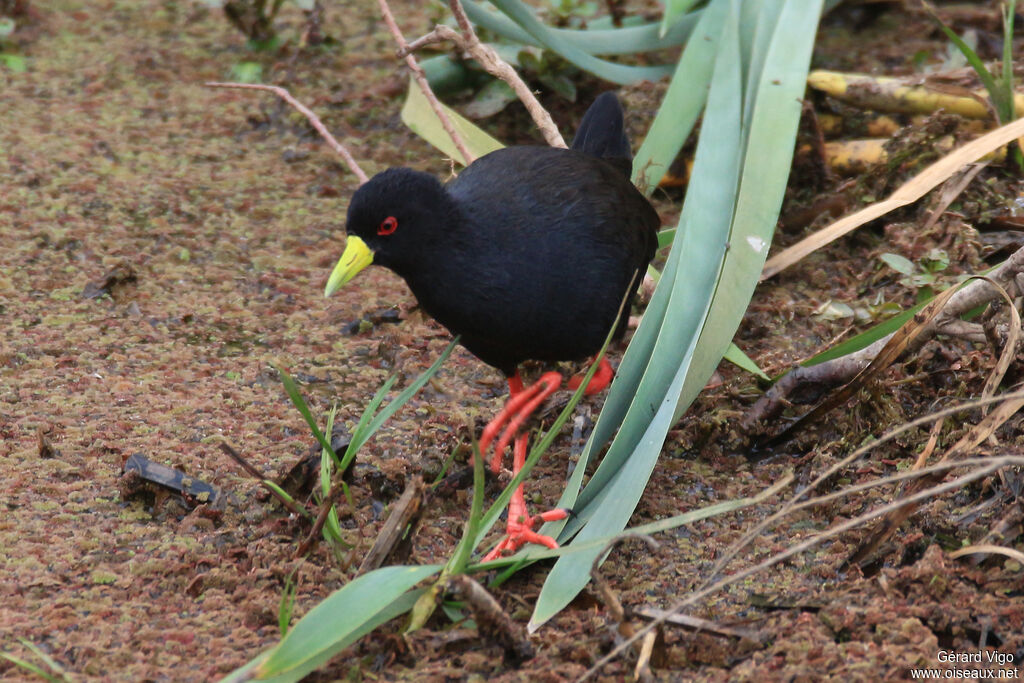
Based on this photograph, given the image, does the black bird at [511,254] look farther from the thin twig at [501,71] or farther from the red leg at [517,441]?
the thin twig at [501,71]

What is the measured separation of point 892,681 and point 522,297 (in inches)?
51.6

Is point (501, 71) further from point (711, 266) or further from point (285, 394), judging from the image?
point (285, 394)

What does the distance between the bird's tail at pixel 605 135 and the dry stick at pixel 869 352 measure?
102 centimetres

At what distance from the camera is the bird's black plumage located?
2.85 meters

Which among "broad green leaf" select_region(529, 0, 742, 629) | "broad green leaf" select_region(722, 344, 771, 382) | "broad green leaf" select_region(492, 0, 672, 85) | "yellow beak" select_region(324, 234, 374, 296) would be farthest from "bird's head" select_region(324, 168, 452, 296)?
"broad green leaf" select_region(492, 0, 672, 85)

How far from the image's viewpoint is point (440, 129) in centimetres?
402

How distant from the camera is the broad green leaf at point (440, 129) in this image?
12.8 ft

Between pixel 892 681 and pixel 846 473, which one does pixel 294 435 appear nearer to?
pixel 846 473

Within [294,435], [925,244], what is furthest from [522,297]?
[925,244]

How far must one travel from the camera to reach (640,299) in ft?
12.6

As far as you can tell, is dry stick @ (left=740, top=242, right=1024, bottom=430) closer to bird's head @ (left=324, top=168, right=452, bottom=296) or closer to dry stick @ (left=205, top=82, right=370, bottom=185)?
bird's head @ (left=324, top=168, right=452, bottom=296)

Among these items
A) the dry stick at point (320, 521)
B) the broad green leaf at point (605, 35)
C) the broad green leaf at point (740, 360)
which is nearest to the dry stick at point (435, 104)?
the broad green leaf at point (605, 35)

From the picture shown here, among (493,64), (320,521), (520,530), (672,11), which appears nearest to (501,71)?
(493,64)

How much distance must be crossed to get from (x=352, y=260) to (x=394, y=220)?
0.50 feet
